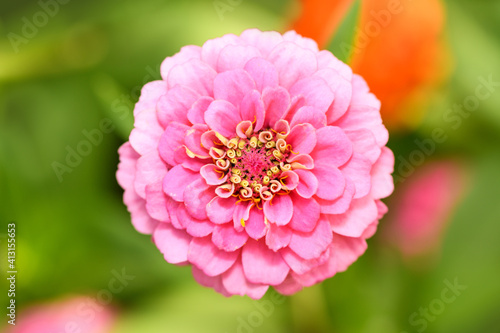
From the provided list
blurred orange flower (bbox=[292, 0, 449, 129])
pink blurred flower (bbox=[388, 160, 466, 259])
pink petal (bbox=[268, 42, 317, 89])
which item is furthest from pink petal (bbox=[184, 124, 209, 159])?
pink blurred flower (bbox=[388, 160, 466, 259])

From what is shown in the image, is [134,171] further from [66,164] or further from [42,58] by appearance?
[42,58]

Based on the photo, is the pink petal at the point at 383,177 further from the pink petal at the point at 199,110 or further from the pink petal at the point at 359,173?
the pink petal at the point at 199,110

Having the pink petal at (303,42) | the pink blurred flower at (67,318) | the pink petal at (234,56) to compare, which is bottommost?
the pink blurred flower at (67,318)

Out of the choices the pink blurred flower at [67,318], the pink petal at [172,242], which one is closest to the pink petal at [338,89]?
the pink petal at [172,242]

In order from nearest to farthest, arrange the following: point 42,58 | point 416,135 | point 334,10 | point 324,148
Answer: point 324,148 < point 334,10 < point 416,135 < point 42,58

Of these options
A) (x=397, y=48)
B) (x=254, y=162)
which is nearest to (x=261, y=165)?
(x=254, y=162)

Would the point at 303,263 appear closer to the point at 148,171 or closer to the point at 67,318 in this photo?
the point at 148,171

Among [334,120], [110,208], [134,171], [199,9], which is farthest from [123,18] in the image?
[334,120]
